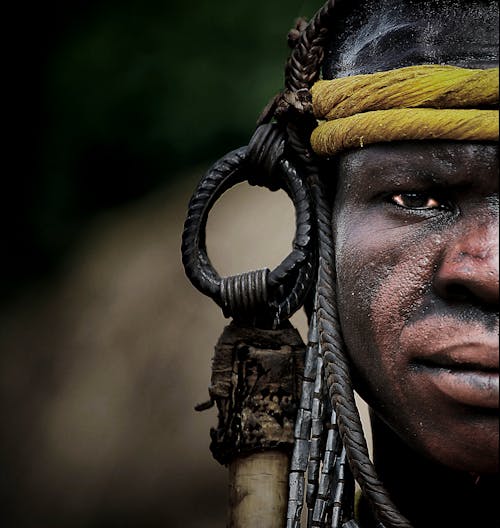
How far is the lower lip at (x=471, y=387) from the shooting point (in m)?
1.26

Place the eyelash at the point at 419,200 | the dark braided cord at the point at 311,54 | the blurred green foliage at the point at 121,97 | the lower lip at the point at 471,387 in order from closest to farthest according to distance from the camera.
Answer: the lower lip at the point at 471,387, the eyelash at the point at 419,200, the dark braided cord at the point at 311,54, the blurred green foliage at the point at 121,97

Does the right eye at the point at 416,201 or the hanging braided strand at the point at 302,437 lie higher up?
the right eye at the point at 416,201

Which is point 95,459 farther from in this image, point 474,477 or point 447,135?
point 447,135

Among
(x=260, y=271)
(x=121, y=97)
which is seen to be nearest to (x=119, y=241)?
(x=121, y=97)

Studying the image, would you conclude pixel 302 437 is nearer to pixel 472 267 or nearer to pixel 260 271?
pixel 260 271

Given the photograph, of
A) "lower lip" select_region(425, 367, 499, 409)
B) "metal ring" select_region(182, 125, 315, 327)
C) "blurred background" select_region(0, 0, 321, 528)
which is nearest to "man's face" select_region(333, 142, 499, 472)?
"lower lip" select_region(425, 367, 499, 409)

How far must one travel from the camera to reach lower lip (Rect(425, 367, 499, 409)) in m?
1.26

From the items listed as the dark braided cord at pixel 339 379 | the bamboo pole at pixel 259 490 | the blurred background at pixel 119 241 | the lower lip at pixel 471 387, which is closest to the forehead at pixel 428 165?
the dark braided cord at pixel 339 379

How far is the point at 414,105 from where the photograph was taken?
134 cm

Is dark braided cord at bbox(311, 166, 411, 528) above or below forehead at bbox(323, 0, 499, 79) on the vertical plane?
below

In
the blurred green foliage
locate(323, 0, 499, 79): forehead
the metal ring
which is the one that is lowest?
the metal ring

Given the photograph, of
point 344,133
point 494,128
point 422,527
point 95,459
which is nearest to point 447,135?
point 494,128

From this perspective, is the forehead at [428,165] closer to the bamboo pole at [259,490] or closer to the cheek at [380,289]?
the cheek at [380,289]

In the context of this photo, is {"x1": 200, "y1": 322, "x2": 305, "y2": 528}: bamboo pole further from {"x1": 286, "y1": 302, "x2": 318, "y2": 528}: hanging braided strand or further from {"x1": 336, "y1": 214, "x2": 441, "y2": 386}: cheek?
{"x1": 336, "y1": 214, "x2": 441, "y2": 386}: cheek
